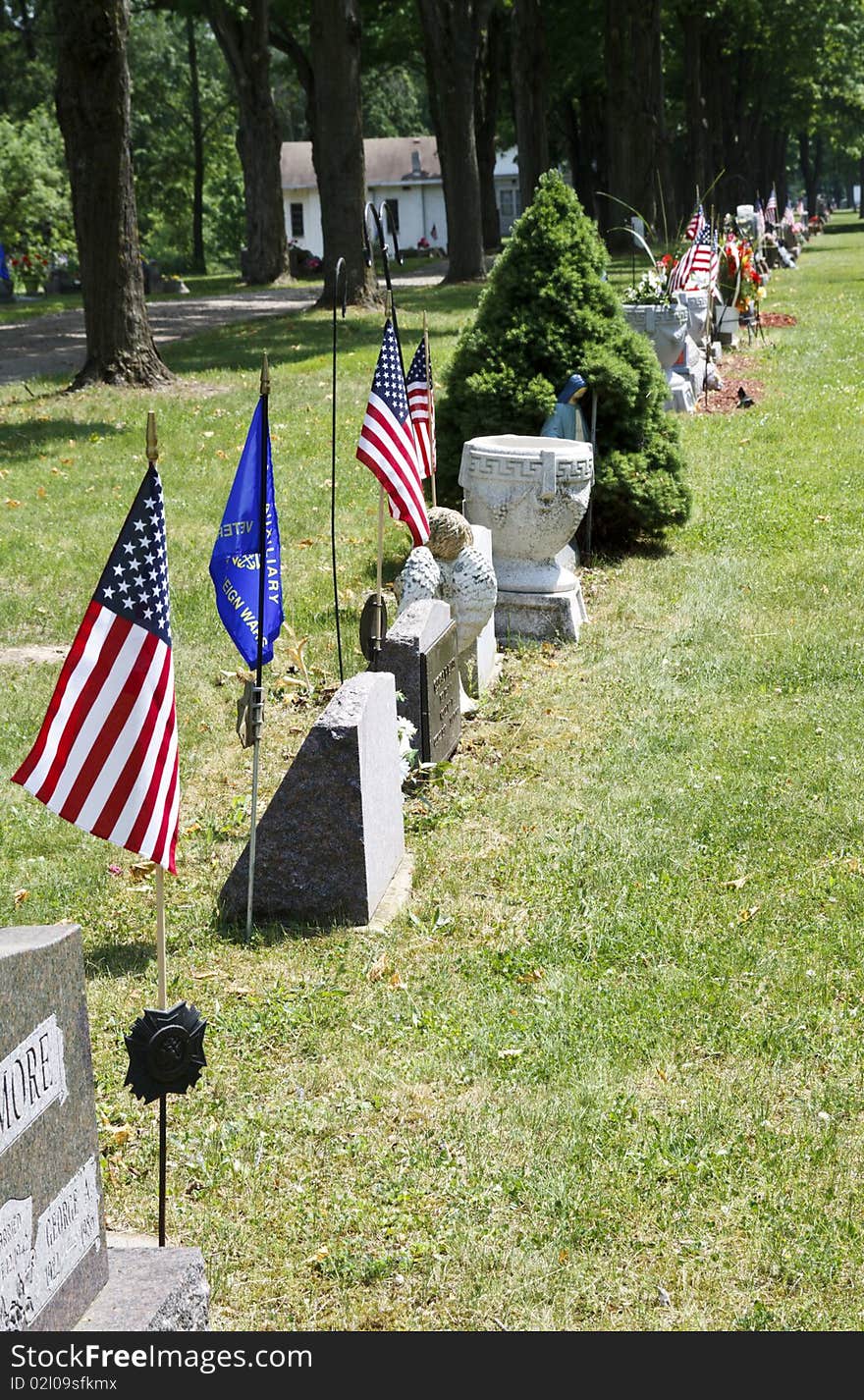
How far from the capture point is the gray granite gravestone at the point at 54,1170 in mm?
2947

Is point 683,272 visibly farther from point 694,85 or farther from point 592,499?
point 694,85

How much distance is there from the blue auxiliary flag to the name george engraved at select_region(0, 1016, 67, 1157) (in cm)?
258

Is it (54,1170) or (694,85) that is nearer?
(54,1170)

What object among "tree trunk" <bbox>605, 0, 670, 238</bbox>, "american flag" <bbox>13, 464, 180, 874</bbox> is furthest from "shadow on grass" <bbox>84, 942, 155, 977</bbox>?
"tree trunk" <bbox>605, 0, 670, 238</bbox>

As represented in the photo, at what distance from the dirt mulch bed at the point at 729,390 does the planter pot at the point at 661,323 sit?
1.20m

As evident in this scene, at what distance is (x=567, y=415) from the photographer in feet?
34.3

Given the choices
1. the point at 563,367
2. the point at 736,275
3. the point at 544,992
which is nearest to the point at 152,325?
the point at 736,275

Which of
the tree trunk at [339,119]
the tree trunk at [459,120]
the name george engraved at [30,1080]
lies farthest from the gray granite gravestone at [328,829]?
the tree trunk at [459,120]

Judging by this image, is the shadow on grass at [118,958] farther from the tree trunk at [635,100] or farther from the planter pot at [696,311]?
the tree trunk at [635,100]

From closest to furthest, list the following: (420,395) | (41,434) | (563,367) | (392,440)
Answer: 1. (392,440)
2. (420,395)
3. (563,367)
4. (41,434)

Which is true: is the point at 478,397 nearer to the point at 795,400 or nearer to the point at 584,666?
the point at 584,666

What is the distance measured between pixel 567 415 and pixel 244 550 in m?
5.39

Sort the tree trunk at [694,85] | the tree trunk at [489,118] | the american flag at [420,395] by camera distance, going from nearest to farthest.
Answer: the american flag at [420,395]
the tree trunk at [489,118]
the tree trunk at [694,85]

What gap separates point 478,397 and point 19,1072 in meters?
8.38
